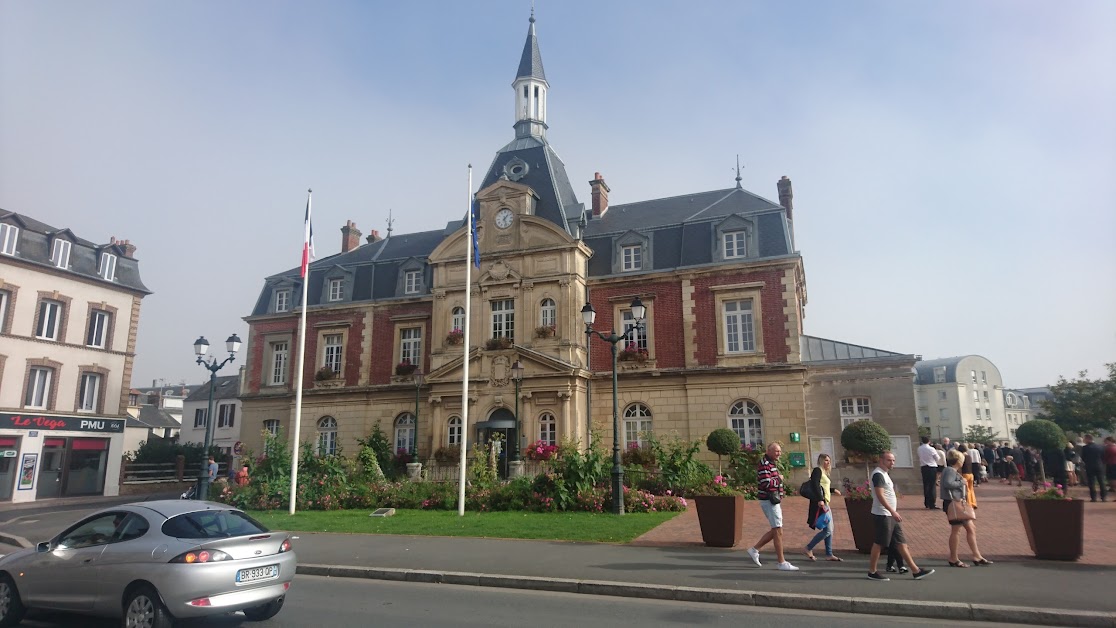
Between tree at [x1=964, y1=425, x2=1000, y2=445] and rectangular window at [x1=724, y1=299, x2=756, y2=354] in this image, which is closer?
rectangular window at [x1=724, y1=299, x2=756, y2=354]

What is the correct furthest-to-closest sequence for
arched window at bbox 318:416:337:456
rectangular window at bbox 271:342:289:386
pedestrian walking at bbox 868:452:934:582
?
rectangular window at bbox 271:342:289:386 → arched window at bbox 318:416:337:456 → pedestrian walking at bbox 868:452:934:582

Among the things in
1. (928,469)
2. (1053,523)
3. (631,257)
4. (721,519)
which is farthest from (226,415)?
(1053,523)

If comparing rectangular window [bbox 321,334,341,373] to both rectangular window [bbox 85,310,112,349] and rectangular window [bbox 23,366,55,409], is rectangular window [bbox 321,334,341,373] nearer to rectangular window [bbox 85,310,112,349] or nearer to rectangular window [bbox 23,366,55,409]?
rectangular window [bbox 85,310,112,349]

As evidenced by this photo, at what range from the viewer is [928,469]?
1648cm

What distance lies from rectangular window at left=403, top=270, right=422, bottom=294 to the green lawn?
50.7 ft

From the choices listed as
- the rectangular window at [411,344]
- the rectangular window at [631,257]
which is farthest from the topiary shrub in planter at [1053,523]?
the rectangular window at [411,344]

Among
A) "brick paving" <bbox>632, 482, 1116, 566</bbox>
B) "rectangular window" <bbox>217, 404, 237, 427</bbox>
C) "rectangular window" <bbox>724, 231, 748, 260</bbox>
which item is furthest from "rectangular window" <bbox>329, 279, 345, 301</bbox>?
"brick paving" <bbox>632, 482, 1116, 566</bbox>

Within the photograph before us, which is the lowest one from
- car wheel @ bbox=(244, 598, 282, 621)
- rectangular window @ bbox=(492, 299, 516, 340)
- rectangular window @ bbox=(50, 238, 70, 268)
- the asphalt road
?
the asphalt road

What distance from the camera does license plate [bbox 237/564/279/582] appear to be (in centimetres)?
711

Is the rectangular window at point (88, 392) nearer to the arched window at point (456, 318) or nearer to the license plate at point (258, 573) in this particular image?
the arched window at point (456, 318)

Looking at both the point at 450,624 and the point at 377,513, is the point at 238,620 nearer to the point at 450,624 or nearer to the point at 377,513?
the point at 450,624

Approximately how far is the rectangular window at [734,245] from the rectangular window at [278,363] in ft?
73.7

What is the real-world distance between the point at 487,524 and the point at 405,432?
16.5 m

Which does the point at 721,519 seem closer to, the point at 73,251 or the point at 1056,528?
the point at 1056,528
